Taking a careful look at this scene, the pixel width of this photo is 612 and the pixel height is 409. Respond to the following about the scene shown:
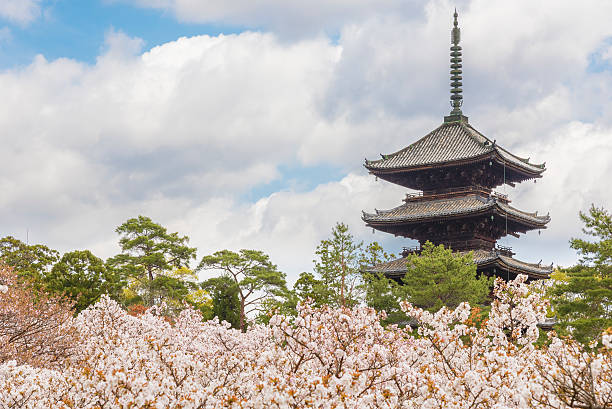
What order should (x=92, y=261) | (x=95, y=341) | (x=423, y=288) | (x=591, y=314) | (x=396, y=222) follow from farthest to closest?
(x=92, y=261) → (x=396, y=222) → (x=423, y=288) → (x=591, y=314) → (x=95, y=341)

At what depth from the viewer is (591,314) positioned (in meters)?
27.3

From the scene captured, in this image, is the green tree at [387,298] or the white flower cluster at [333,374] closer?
the white flower cluster at [333,374]

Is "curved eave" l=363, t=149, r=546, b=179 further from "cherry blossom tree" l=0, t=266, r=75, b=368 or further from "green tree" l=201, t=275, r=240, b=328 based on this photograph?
"cherry blossom tree" l=0, t=266, r=75, b=368

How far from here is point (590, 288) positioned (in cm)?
2742

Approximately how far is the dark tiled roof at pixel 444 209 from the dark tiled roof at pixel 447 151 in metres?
2.12

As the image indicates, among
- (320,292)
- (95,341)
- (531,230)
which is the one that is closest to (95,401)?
(95,341)

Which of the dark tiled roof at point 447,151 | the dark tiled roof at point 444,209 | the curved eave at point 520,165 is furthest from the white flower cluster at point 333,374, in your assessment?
the curved eave at point 520,165

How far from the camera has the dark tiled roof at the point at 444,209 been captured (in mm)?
35000

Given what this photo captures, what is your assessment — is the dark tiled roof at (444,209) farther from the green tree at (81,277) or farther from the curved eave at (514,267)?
the green tree at (81,277)

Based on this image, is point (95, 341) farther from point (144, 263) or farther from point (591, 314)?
point (144, 263)

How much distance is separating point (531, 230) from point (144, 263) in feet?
85.5

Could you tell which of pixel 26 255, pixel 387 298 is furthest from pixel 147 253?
Answer: pixel 387 298

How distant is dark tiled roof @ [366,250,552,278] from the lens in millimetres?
33594

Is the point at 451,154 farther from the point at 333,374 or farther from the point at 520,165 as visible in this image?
the point at 333,374
